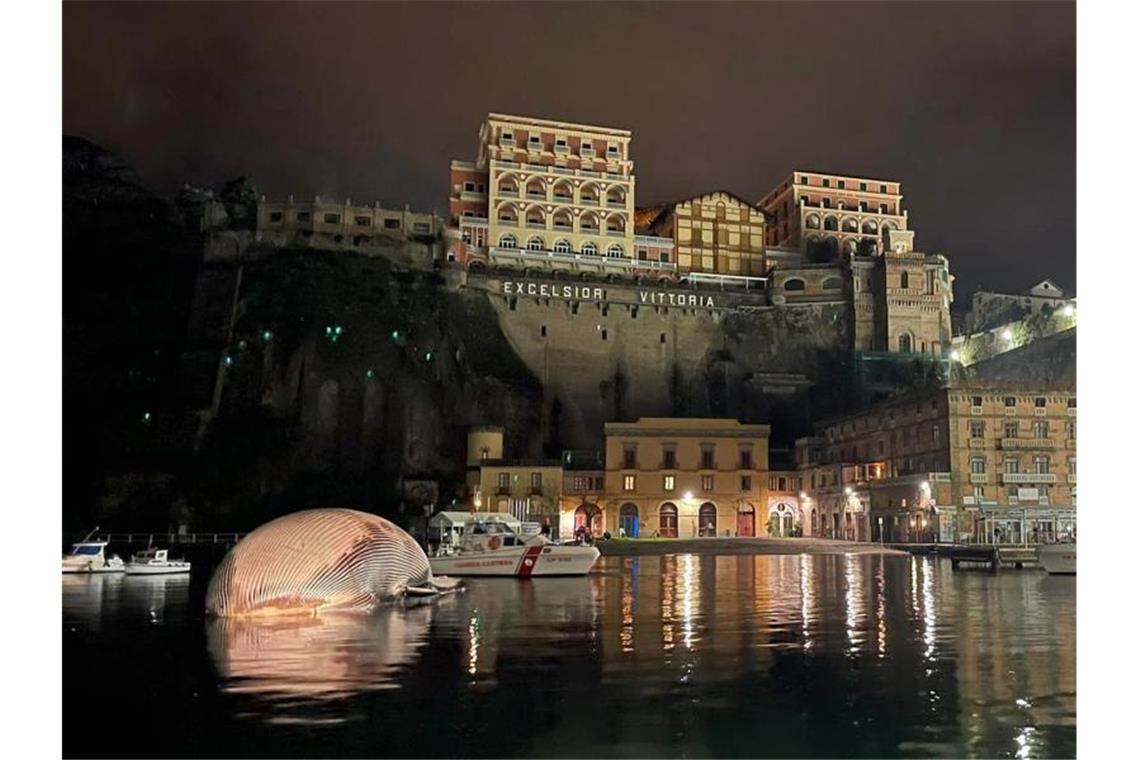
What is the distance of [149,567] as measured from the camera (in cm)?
2445

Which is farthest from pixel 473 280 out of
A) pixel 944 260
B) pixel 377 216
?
pixel 944 260

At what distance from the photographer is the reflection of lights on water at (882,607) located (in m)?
10.1

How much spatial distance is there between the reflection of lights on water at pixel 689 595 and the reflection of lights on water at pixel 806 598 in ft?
4.17

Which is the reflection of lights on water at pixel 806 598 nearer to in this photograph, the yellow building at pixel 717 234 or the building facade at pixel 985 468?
the building facade at pixel 985 468

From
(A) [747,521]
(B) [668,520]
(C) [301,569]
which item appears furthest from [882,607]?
(A) [747,521]

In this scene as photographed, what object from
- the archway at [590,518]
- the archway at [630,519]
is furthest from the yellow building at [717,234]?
the archway at [590,518]

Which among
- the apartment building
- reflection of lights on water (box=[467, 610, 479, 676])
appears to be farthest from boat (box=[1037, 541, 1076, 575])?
the apartment building

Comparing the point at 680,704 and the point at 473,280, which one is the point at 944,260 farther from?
the point at 680,704

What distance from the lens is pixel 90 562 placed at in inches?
984

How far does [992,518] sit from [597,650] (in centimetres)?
2815

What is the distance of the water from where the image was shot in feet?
20.5

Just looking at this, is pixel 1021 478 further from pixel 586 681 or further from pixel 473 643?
pixel 586 681

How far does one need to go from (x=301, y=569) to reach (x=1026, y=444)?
30.2 m

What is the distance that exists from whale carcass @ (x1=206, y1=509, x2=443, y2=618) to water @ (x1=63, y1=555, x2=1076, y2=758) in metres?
0.41
